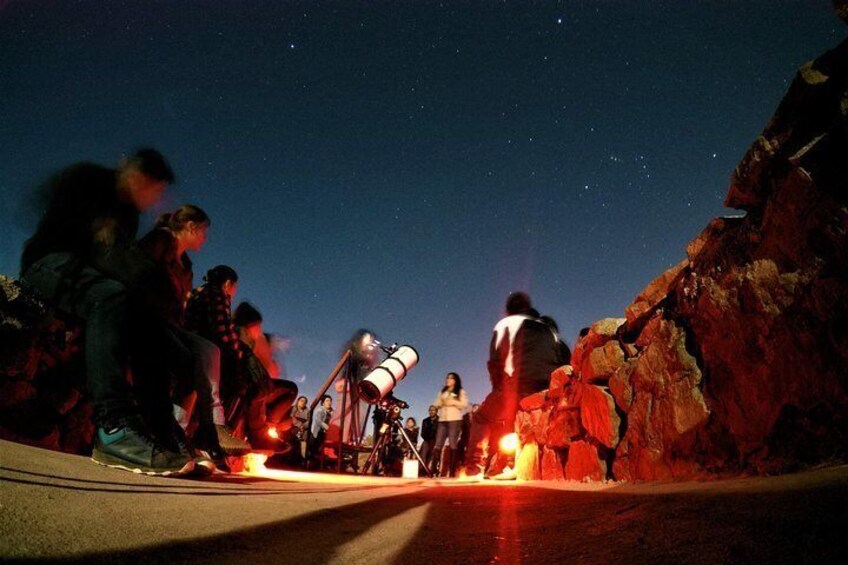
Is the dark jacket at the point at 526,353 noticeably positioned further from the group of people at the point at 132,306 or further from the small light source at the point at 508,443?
the group of people at the point at 132,306

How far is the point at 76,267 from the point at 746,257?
3263 mm

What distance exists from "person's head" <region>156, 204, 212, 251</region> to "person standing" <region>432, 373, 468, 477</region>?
577 cm

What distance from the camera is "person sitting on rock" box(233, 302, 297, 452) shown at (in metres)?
3.80

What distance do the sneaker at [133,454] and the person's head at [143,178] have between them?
48.4 inches

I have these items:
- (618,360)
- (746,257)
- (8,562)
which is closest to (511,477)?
(618,360)

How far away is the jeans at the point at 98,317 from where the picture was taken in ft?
5.74

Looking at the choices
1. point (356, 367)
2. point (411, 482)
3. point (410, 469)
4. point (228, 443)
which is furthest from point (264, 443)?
point (356, 367)

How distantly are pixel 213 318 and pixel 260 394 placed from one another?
3.37 feet

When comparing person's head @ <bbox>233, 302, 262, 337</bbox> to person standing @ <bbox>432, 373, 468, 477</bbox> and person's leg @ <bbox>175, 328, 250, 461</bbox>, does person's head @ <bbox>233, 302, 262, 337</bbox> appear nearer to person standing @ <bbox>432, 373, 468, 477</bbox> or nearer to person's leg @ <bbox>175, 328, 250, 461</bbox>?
person's leg @ <bbox>175, 328, 250, 461</bbox>

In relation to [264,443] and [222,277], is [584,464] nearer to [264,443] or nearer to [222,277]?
[264,443]

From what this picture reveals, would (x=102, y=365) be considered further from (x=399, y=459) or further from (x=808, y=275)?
(x=399, y=459)

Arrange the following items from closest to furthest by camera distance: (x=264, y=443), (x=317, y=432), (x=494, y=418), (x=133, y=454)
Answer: (x=133, y=454), (x=264, y=443), (x=494, y=418), (x=317, y=432)

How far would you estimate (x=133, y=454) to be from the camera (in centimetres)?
169

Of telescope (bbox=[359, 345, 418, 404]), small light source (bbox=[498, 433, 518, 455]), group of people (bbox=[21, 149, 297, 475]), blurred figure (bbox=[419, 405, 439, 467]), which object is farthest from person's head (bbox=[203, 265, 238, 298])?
blurred figure (bbox=[419, 405, 439, 467])
